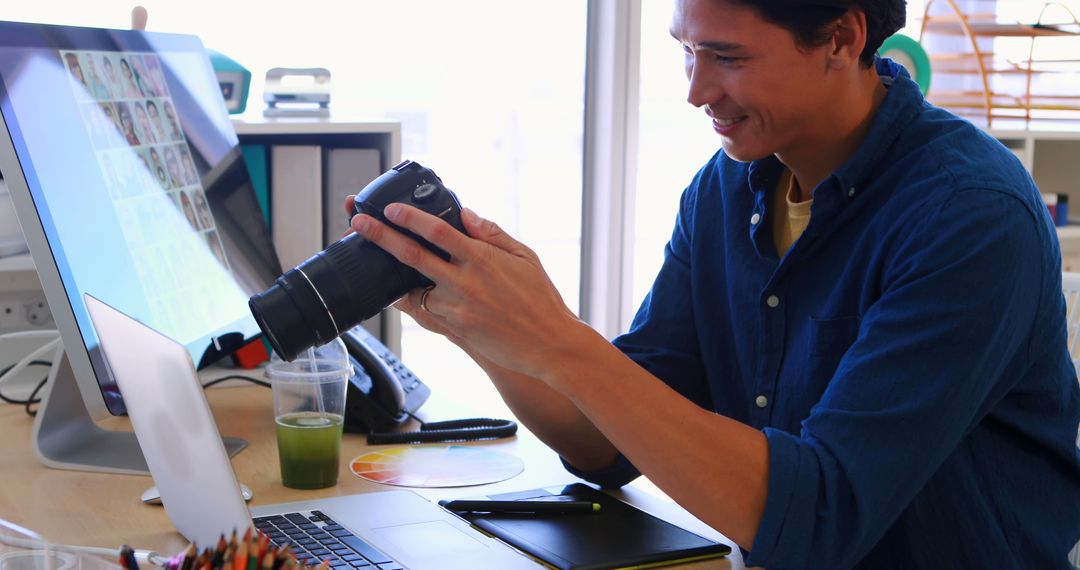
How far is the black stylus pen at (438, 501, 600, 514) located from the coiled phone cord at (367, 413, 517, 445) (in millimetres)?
248

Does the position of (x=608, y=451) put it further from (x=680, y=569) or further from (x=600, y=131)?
(x=600, y=131)

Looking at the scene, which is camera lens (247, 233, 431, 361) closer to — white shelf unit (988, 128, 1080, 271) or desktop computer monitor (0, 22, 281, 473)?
desktop computer monitor (0, 22, 281, 473)

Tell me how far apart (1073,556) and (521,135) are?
1.86 m

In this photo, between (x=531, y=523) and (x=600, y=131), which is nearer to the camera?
(x=531, y=523)

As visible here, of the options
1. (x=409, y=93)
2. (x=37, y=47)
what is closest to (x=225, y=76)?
(x=37, y=47)

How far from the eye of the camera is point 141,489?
1.13 metres

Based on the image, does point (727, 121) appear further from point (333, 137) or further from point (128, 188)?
point (333, 137)

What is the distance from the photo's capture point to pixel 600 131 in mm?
2914

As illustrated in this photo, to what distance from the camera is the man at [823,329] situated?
929 mm

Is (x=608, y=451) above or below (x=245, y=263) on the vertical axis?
below

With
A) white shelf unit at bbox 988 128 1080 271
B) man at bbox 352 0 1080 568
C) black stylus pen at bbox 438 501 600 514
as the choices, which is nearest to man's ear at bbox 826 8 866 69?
man at bbox 352 0 1080 568

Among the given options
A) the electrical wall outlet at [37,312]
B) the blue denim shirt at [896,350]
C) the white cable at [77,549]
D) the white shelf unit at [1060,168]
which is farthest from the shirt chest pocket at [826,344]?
the white shelf unit at [1060,168]

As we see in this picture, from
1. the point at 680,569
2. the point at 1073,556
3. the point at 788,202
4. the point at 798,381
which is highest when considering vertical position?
the point at 788,202

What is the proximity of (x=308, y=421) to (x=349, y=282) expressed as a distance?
0.94 ft
